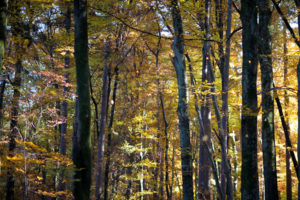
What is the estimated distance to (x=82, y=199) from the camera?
178 inches

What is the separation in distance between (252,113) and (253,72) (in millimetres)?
1086

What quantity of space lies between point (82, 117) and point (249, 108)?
3.80 m

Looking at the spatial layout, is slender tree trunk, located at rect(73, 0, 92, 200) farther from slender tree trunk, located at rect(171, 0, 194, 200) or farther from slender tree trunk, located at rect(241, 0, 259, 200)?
slender tree trunk, located at rect(241, 0, 259, 200)

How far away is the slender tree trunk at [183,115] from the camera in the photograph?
6426mm

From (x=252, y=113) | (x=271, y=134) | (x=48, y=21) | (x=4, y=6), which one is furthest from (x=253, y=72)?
(x=48, y=21)

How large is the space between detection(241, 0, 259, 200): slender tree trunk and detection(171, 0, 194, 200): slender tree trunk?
1.53 m

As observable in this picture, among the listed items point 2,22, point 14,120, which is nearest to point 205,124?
point 2,22

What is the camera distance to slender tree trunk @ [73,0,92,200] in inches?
181

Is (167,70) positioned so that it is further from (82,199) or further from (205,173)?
(82,199)

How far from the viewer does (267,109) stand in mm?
6301

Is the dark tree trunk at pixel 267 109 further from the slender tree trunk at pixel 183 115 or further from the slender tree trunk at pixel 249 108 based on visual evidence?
the slender tree trunk at pixel 183 115

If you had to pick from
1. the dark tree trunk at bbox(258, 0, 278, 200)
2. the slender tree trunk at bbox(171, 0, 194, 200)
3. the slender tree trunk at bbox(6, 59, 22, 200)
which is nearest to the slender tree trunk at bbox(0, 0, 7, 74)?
the slender tree trunk at bbox(171, 0, 194, 200)

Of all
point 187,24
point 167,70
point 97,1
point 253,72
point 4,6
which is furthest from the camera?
point 167,70

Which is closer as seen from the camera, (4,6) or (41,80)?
(4,6)
